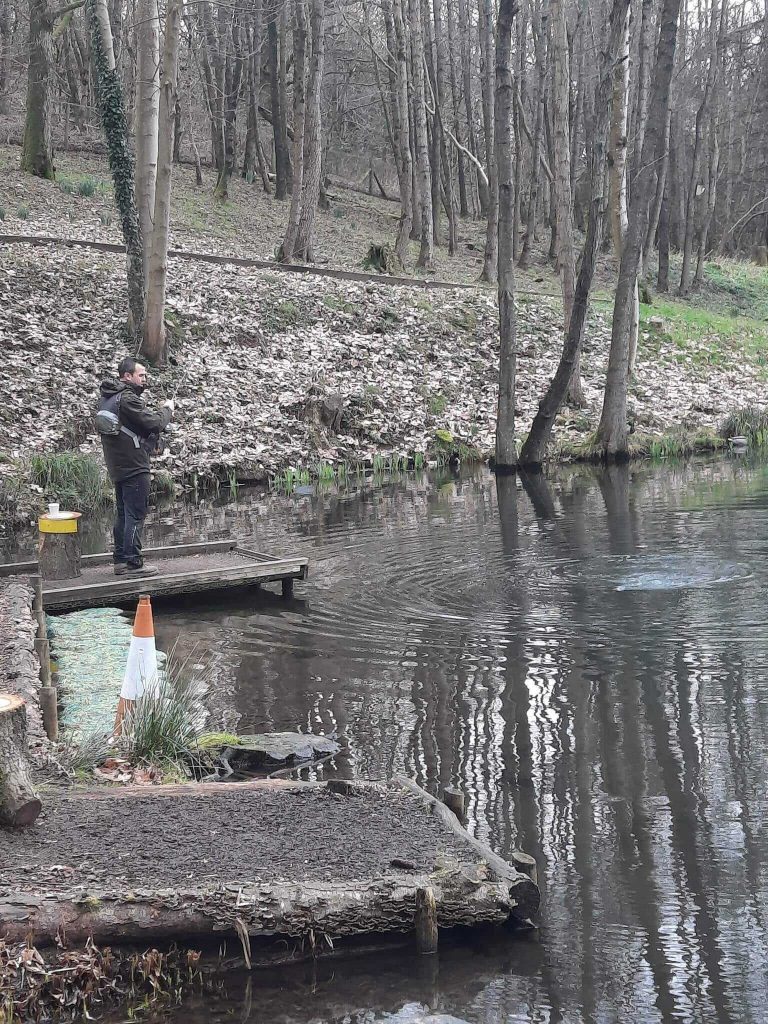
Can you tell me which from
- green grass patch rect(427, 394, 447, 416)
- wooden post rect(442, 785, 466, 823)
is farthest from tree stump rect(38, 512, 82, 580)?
green grass patch rect(427, 394, 447, 416)

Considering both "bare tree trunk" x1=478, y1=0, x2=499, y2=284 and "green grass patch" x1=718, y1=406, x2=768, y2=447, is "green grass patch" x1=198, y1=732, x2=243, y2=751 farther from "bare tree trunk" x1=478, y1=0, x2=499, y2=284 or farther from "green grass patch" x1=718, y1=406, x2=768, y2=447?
"bare tree trunk" x1=478, y1=0, x2=499, y2=284

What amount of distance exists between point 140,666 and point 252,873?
2555 mm

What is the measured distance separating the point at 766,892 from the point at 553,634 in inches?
182

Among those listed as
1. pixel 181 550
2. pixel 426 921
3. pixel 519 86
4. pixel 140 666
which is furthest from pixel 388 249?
pixel 426 921

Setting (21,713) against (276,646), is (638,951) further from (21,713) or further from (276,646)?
(276,646)

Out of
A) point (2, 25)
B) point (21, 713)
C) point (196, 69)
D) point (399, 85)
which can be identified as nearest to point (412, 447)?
point (399, 85)

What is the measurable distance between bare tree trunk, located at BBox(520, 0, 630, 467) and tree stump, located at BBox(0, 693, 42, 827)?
16.0 meters

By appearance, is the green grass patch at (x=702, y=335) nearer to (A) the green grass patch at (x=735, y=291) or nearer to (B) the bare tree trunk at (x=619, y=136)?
(A) the green grass patch at (x=735, y=291)

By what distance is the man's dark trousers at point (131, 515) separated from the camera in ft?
36.2

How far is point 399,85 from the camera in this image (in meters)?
34.0

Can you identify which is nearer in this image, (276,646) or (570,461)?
(276,646)

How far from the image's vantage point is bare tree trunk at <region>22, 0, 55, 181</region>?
32.1m

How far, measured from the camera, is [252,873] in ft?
15.1

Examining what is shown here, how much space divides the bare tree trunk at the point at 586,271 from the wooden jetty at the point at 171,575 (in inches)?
365
